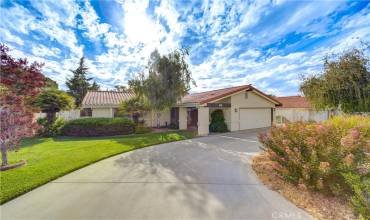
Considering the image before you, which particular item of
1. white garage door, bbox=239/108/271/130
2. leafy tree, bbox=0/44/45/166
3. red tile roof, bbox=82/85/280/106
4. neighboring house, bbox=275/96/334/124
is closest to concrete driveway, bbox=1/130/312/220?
leafy tree, bbox=0/44/45/166

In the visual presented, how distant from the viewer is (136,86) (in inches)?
593

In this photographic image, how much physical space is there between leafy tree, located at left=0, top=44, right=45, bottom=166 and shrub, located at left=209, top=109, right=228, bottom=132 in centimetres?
1240

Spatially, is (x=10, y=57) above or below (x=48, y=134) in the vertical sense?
above

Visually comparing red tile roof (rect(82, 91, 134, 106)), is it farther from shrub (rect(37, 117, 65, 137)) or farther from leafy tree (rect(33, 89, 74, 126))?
shrub (rect(37, 117, 65, 137))

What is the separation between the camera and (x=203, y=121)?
581 inches

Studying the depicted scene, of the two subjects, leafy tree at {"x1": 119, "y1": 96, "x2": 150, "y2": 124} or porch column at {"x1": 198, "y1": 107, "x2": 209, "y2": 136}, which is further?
leafy tree at {"x1": 119, "y1": 96, "x2": 150, "y2": 124}

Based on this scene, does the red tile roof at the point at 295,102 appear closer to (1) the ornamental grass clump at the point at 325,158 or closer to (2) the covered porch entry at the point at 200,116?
(2) the covered porch entry at the point at 200,116

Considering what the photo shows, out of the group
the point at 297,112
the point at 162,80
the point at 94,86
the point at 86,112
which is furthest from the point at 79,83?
the point at 297,112

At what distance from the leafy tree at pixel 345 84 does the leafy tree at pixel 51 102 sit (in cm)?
1968

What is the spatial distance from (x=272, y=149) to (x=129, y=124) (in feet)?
40.4

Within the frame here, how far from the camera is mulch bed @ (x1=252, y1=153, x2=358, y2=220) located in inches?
137

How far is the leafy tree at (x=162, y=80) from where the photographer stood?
1471 cm

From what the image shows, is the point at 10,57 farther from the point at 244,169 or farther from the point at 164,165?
the point at 244,169

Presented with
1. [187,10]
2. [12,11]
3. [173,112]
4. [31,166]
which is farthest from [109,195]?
[173,112]
